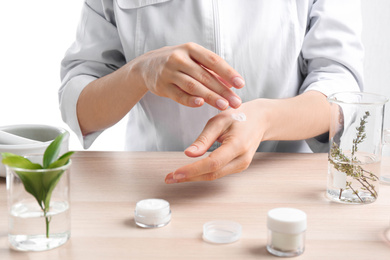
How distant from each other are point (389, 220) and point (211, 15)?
0.58 metres

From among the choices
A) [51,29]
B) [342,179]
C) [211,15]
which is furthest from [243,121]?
[51,29]

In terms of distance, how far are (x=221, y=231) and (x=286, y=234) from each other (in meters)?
0.09

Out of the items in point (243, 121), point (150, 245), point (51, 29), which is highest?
point (51, 29)

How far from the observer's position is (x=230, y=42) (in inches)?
44.2

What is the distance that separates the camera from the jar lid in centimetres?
67

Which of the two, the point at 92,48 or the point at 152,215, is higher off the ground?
the point at 92,48

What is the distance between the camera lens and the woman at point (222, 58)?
1.02 metres

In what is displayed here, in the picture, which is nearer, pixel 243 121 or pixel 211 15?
pixel 243 121

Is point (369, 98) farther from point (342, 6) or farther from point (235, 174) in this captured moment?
point (342, 6)

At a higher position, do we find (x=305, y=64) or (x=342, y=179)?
(x=305, y=64)

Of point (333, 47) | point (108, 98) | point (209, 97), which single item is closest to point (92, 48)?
point (108, 98)

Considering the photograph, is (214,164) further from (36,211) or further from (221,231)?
(36,211)

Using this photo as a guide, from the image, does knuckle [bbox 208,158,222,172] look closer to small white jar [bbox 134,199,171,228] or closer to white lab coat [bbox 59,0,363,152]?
small white jar [bbox 134,199,171,228]

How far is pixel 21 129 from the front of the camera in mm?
952
